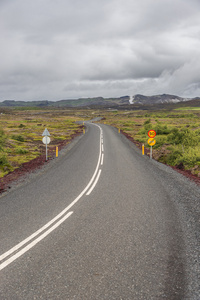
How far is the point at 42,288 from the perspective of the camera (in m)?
3.96

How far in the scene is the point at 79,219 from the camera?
23.3 ft

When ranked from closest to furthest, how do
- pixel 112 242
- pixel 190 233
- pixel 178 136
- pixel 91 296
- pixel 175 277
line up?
pixel 91 296
pixel 175 277
pixel 112 242
pixel 190 233
pixel 178 136

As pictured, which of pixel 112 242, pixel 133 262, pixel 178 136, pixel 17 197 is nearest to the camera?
pixel 133 262

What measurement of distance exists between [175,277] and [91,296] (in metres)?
1.83

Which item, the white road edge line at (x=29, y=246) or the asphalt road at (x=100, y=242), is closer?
the asphalt road at (x=100, y=242)

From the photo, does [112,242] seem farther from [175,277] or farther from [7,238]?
[7,238]

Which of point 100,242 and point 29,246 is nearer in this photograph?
point 29,246

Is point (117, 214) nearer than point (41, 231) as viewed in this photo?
No

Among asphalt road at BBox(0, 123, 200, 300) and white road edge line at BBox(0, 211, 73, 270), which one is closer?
asphalt road at BBox(0, 123, 200, 300)

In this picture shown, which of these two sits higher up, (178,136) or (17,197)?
(178,136)

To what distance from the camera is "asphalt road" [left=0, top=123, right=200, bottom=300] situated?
400cm

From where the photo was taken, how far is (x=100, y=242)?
Result: 18.4 ft

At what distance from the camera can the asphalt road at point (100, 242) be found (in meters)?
4.00

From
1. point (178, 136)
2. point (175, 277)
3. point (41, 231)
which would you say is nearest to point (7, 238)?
point (41, 231)
